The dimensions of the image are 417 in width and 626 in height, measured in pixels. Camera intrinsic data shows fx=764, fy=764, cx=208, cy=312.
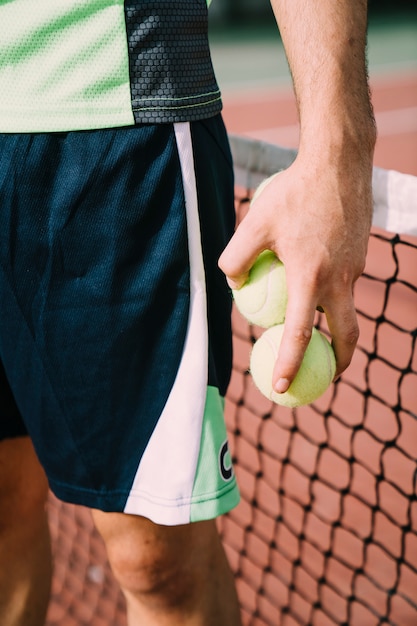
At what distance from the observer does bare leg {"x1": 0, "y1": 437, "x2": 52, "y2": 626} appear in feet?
4.09

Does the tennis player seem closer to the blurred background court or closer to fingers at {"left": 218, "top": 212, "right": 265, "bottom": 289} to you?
fingers at {"left": 218, "top": 212, "right": 265, "bottom": 289}

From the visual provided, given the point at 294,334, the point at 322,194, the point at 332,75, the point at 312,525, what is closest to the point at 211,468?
the point at 294,334

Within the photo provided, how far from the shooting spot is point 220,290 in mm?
1038

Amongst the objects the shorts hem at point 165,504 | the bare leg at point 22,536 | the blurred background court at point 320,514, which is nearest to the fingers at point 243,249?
the shorts hem at point 165,504

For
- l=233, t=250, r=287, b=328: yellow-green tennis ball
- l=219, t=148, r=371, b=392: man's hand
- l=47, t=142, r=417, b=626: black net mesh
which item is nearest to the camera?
l=219, t=148, r=371, b=392: man's hand

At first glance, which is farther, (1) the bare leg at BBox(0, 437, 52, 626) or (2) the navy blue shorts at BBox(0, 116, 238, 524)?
(1) the bare leg at BBox(0, 437, 52, 626)

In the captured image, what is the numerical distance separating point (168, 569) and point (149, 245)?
456 millimetres

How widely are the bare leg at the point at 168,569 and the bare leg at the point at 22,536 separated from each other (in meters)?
0.20

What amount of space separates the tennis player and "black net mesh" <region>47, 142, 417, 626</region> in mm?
579

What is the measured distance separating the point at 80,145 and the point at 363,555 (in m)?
1.39

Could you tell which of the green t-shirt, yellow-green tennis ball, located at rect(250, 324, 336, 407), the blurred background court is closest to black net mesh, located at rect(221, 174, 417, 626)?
the blurred background court

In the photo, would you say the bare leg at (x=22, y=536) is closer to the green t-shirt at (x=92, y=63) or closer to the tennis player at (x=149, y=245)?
the tennis player at (x=149, y=245)

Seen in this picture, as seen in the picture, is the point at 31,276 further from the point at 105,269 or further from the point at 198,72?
the point at 198,72

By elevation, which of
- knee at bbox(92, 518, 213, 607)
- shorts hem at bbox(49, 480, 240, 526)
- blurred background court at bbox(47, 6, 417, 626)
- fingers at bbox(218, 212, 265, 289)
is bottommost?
blurred background court at bbox(47, 6, 417, 626)
